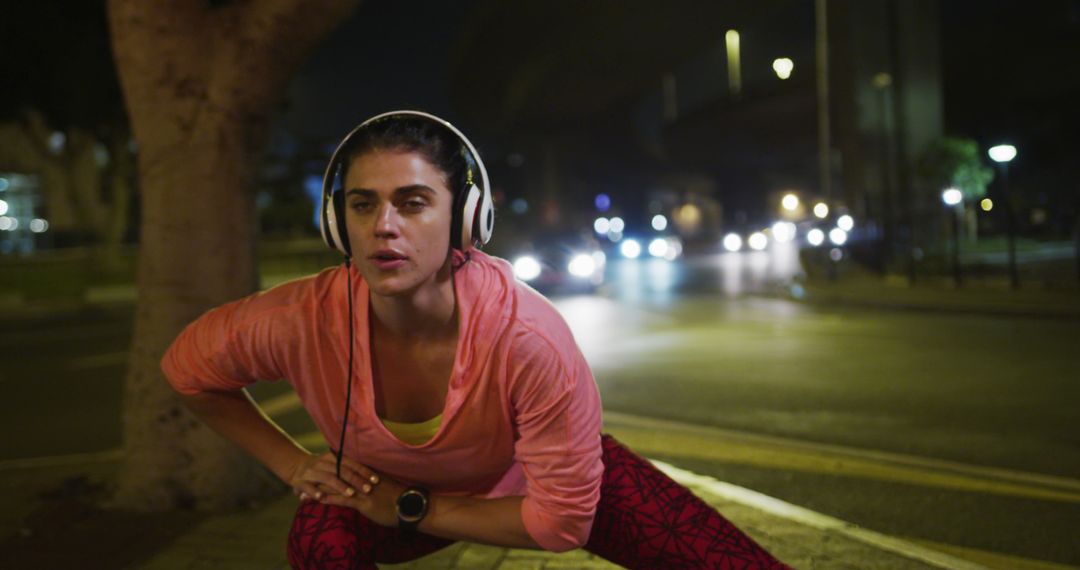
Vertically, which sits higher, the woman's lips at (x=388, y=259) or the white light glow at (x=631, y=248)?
the woman's lips at (x=388, y=259)

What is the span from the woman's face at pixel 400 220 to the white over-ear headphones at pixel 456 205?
0.05 metres

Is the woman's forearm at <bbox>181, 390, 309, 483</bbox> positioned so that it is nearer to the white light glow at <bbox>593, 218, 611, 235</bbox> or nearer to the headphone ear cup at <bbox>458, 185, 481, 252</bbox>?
the headphone ear cup at <bbox>458, 185, 481, 252</bbox>

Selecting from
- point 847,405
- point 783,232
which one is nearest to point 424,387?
point 847,405

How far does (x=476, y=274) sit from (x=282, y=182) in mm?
53632

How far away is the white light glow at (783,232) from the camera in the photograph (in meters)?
59.5

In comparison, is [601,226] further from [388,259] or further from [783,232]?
[388,259]

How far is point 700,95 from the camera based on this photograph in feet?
205

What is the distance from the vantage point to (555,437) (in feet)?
7.30

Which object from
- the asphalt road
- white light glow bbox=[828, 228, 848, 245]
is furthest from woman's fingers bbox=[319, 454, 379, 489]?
white light glow bbox=[828, 228, 848, 245]

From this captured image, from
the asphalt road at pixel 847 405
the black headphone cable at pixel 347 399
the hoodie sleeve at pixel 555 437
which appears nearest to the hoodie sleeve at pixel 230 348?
the black headphone cable at pixel 347 399

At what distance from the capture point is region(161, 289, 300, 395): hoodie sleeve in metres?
2.44

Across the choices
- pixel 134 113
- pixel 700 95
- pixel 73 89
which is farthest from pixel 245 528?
pixel 700 95

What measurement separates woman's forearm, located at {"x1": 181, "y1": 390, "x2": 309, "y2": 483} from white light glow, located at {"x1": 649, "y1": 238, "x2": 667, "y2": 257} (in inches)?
1790

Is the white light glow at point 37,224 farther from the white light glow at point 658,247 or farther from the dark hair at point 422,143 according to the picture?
the dark hair at point 422,143
